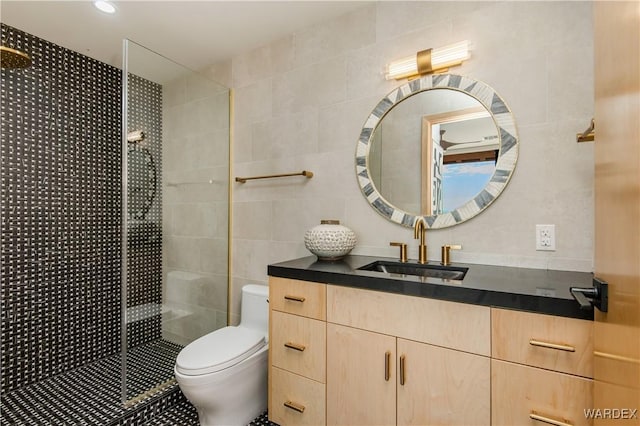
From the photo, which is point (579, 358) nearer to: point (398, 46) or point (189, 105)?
point (398, 46)

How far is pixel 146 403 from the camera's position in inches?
73.6

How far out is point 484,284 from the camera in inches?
48.1

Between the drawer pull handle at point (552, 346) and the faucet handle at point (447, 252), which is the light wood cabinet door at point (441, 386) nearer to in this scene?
the drawer pull handle at point (552, 346)

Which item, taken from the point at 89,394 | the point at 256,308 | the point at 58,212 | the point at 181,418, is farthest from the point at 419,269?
the point at 58,212

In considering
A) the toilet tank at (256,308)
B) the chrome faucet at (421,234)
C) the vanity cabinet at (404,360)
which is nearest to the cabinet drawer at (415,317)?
the vanity cabinet at (404,360)

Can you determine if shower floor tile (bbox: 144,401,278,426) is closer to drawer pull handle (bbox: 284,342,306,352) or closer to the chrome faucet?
drawer pull handle (bbox: 284,342,306,352)

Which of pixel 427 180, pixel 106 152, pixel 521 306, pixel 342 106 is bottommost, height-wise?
pixel 521 306

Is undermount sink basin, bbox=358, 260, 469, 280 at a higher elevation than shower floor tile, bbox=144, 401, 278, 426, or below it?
higher

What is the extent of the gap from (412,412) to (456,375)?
257mm

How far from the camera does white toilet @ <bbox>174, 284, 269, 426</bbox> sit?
1598 millimetres

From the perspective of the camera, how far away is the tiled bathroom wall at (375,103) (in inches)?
57.9

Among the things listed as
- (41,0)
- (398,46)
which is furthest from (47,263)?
(398,46)

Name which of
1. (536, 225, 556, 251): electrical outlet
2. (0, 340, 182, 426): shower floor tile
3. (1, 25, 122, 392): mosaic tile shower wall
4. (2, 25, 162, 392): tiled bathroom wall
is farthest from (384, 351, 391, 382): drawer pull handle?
(1, 25, 122, 392): mosaic tile shower wall

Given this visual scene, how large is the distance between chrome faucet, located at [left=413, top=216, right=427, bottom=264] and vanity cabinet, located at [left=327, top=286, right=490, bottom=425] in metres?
0.47
